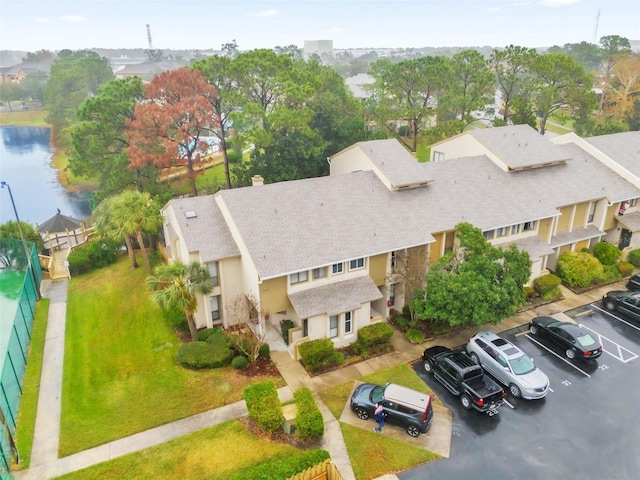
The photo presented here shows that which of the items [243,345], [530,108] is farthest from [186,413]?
[530,108]

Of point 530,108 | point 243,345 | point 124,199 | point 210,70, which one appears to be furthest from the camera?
point 530,108

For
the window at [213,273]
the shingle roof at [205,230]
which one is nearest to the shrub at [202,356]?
the window at [213,273]

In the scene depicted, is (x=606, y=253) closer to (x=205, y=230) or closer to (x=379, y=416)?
(x=379, y=416)

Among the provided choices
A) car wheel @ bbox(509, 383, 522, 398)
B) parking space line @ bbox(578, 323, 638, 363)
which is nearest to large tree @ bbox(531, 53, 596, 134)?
parking space line @ bbox(578, 323, 638, 363)

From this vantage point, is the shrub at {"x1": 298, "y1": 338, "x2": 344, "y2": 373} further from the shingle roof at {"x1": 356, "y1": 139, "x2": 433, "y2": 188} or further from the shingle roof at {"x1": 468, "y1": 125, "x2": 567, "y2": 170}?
the shingle roof at {"x1": 468, "y1": 125, "x2": 567, "y2": 170}

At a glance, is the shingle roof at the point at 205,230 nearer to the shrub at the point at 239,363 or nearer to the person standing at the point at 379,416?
the shrub at the point at 239,363

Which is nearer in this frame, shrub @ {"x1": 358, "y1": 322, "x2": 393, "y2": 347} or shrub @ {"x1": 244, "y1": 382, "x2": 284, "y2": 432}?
shrub @ {"x1": 244, "y1": 382, "x2": 284, "y2": 432}

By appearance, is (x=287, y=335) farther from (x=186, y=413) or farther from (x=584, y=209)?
(x=584, y=209)
